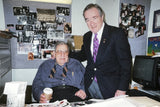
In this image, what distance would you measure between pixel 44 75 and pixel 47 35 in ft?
3.67

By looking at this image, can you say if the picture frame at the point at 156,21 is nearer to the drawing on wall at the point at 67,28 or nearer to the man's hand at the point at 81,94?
the man's hand at the point at 81,94

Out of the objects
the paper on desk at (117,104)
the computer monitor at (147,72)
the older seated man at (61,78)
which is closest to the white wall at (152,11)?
the computer monitor at (147,72)

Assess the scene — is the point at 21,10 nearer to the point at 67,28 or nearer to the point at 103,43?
the point at 67,28

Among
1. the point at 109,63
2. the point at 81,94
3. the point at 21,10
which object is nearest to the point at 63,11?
the point at 21,10

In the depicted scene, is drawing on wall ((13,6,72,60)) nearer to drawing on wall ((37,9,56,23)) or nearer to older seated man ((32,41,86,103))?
drawing on wall ((37,9,56,23))

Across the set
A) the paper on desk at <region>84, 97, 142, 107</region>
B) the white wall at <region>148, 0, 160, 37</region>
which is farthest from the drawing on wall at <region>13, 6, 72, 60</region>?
the paper on desk at <region>84, 97, 142, 107</region>

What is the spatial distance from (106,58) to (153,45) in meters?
0.85

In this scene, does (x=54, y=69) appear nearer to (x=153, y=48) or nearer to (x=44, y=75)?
(x=44, y=75)

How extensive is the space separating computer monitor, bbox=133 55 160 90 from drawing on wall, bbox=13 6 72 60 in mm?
1455

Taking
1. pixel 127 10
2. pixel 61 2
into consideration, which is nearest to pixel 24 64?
pixel 61 2

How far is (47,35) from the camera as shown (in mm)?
2438

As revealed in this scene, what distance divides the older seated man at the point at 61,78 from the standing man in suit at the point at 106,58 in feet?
0.57

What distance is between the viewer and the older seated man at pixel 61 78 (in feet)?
4.66

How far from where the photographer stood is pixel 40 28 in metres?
2.40
